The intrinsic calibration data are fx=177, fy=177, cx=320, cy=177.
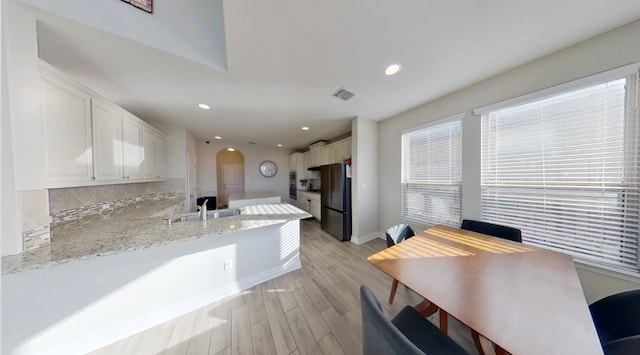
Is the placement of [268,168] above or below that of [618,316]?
above

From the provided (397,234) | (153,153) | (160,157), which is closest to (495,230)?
(397,234)

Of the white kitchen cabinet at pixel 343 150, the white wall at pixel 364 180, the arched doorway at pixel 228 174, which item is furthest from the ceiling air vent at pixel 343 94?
the arched doorway at pixel 228 174

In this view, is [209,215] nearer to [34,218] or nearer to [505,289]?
[34,218]

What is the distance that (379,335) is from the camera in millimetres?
681

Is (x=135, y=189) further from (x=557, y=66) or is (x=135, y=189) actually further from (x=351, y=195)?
(x=557, y=66)

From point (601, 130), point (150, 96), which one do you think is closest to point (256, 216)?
point (150, 96)

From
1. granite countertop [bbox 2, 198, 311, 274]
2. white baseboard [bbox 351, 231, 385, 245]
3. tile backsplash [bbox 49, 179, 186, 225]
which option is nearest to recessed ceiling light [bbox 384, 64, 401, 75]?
granite countertop [bbox 2, 198, 311, 274]

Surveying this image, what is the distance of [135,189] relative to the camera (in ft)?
9.93

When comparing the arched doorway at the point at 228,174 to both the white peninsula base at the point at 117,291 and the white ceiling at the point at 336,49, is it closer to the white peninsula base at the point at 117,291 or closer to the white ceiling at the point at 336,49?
the white ceiling at the point at 336,49

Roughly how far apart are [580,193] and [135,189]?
225 inches

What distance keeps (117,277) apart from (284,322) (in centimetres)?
143

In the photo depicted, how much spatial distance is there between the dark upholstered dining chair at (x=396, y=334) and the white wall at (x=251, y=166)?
588 cm

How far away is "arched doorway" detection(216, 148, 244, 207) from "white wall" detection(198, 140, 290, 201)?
2.94ft

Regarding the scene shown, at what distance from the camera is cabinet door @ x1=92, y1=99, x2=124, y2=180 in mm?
1735
